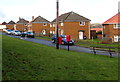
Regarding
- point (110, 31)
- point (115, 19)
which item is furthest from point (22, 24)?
point (115, 19)

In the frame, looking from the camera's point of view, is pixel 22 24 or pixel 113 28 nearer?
pixel 113 28

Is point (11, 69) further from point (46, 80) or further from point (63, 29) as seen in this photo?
point (63, 29)

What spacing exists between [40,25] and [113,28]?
112 feet

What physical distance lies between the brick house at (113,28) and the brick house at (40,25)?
100.0 ft

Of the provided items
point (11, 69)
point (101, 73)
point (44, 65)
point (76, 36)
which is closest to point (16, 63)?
point (11, 69)

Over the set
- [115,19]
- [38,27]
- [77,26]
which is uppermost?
[115,19]

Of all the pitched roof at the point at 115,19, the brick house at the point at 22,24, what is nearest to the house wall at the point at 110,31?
the pitched roof at the point at 115,19

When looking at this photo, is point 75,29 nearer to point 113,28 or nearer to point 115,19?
point 113,28

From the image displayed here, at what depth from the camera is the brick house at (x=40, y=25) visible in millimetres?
64188

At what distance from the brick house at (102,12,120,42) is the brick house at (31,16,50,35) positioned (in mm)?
30470

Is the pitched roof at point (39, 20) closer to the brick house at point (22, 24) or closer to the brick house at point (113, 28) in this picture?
the brick house at point (22, 24)

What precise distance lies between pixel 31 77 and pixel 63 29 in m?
40.3

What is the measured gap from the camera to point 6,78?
636 cm

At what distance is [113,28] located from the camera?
36438mm
